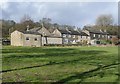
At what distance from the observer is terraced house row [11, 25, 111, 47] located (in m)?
81.1

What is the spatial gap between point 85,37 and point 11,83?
356 ft

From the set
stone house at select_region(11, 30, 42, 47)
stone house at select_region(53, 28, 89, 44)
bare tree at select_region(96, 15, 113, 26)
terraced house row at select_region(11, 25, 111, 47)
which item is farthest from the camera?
bare tree at select_region(96, 15, 113, 26)

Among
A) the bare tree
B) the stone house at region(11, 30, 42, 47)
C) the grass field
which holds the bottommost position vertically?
the grass field

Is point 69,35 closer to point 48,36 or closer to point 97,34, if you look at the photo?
point 48,36

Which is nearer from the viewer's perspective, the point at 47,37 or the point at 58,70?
the point at 58,70

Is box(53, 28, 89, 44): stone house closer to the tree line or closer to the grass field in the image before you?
the tree line

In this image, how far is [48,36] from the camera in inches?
3671

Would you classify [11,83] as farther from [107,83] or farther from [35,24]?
[35,24]

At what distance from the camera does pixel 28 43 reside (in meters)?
82.2

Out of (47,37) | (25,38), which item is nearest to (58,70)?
(25,38)

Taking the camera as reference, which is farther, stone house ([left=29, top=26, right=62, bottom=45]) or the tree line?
the tree line

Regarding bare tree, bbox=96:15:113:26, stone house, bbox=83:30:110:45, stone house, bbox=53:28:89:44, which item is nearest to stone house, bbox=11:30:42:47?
stone house, bbox=53:28:89:44

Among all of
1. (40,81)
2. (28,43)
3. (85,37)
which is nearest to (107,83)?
(40,81)

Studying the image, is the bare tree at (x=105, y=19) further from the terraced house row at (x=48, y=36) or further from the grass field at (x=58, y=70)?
the grass field at (x=58, y=70)
